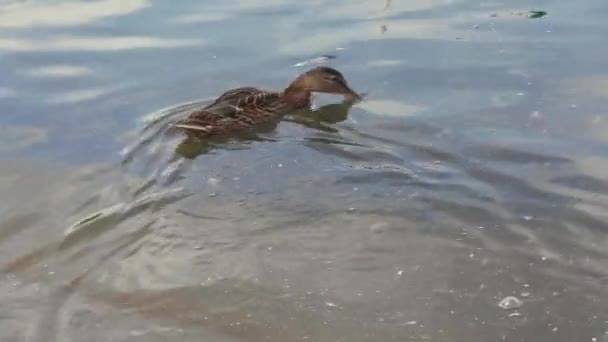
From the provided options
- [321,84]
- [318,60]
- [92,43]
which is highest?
[92,43]

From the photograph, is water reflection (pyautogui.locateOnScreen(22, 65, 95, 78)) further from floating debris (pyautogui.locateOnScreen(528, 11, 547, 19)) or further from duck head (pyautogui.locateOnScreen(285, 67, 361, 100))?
floating debris (pyautogui.locateOnScreen(528, 11, 547, 19))

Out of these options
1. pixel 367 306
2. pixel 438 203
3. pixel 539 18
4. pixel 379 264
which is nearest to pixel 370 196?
pixel 438 203

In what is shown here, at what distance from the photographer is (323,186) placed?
5.66 m

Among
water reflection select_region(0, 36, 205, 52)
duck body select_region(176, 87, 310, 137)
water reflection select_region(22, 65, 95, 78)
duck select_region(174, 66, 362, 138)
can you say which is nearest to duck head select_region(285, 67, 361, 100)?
duck select_region(174, 66, 362, 138)

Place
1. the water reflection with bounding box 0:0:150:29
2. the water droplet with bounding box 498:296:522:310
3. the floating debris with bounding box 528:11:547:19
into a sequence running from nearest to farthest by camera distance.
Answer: the water droplet with bounding box 498:296:522:310
the floating debris with bounding box 528:11:547:19
the water reflection with bounding box 0:0:150:29

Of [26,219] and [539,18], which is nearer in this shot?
[26,219]

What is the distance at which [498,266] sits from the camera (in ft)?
15.4

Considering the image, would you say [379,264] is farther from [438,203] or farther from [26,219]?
[26,219]

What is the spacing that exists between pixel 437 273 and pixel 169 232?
156cm

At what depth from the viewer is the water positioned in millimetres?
4395

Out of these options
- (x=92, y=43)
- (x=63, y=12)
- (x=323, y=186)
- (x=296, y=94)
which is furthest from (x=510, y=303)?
(x=63, y=12)

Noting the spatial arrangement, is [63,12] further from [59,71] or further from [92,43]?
[59,71]

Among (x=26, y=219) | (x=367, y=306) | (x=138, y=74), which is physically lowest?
(x=367, y=306)

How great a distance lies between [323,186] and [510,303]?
1667 millimetres
